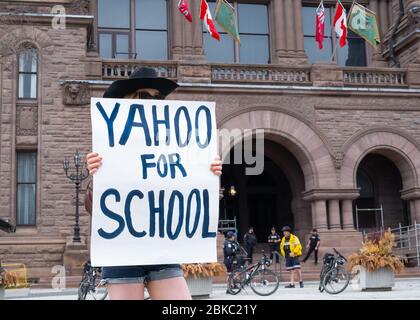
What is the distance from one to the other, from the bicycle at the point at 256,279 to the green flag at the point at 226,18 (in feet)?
38.9

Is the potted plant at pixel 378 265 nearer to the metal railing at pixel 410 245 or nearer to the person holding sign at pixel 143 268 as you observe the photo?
the metal railing at pixel 410 245

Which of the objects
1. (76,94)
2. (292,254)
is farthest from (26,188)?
(292,254)

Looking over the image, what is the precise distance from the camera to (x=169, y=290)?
4.35 meters

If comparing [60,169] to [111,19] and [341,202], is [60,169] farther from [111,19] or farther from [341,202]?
[341,202]

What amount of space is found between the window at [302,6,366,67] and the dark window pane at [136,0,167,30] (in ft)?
21.0

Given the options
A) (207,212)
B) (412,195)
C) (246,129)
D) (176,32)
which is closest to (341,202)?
(412,195)

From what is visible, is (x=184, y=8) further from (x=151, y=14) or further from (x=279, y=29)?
(x=279, y=29)

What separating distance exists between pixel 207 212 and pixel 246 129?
69.1ft

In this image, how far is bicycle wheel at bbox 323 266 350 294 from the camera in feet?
53.1

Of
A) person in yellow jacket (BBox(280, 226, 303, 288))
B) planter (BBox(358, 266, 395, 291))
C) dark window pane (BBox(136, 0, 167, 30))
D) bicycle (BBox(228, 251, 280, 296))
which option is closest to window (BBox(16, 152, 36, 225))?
dark window pane (BBox(136, 0, 167, 30))

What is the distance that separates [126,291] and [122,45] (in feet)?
83.0
